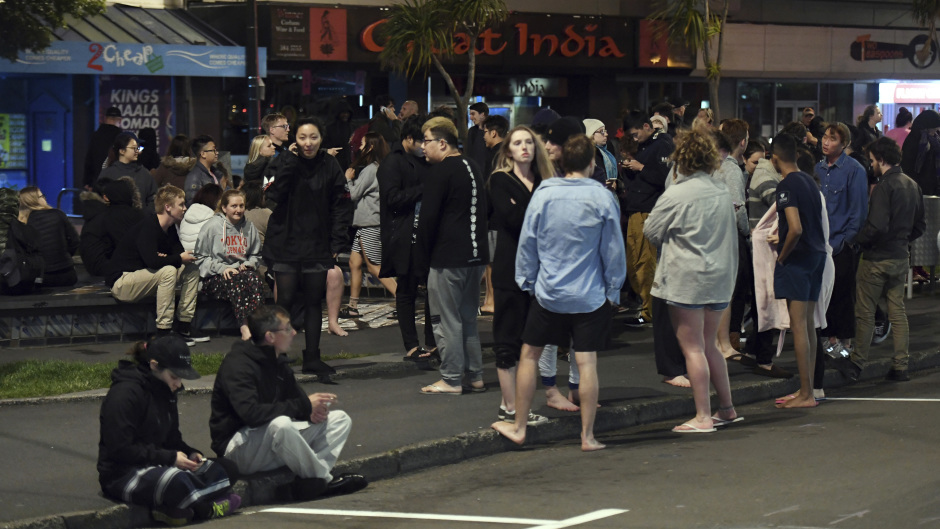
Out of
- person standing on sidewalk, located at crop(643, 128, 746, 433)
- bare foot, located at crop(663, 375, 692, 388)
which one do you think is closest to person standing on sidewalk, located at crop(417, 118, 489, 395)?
person standing on sidewalk, located at crop(643, 128, 746, 433)

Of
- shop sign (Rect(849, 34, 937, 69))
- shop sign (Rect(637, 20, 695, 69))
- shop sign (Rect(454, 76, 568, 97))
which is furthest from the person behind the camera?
shop sign (Rect(849, 34, 937, 69))

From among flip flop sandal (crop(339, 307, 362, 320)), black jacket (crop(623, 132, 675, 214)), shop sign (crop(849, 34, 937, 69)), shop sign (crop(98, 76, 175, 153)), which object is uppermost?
shop sign (crop(849, 34, 937, 69))

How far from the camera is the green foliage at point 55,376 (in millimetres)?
9734

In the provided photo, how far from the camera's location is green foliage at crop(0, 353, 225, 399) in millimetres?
9734

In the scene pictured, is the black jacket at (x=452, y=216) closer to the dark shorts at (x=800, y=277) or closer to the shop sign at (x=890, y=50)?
the dark shorts at (x=800, y=277)

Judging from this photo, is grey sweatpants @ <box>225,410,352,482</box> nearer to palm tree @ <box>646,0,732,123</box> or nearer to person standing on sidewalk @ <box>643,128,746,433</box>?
person standing on sidewalk @ <box>643,128,746,433</box>

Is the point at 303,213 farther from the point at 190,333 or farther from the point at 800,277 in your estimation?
the point at 800,277

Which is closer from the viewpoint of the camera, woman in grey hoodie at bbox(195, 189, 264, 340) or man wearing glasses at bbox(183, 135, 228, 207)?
woman in grey hoodie at bbox(195, 189, 264, 340)

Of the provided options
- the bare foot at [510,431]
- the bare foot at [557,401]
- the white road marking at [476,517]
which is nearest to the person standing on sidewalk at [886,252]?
the bare foot at [557,401]

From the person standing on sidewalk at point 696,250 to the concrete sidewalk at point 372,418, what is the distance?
33.9 inches

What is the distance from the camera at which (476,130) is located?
14242 mm

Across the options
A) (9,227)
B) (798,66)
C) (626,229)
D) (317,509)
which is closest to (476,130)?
(626,229)

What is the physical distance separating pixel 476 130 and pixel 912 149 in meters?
6.44

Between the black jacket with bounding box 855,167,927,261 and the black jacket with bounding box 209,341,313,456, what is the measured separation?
562 cm
